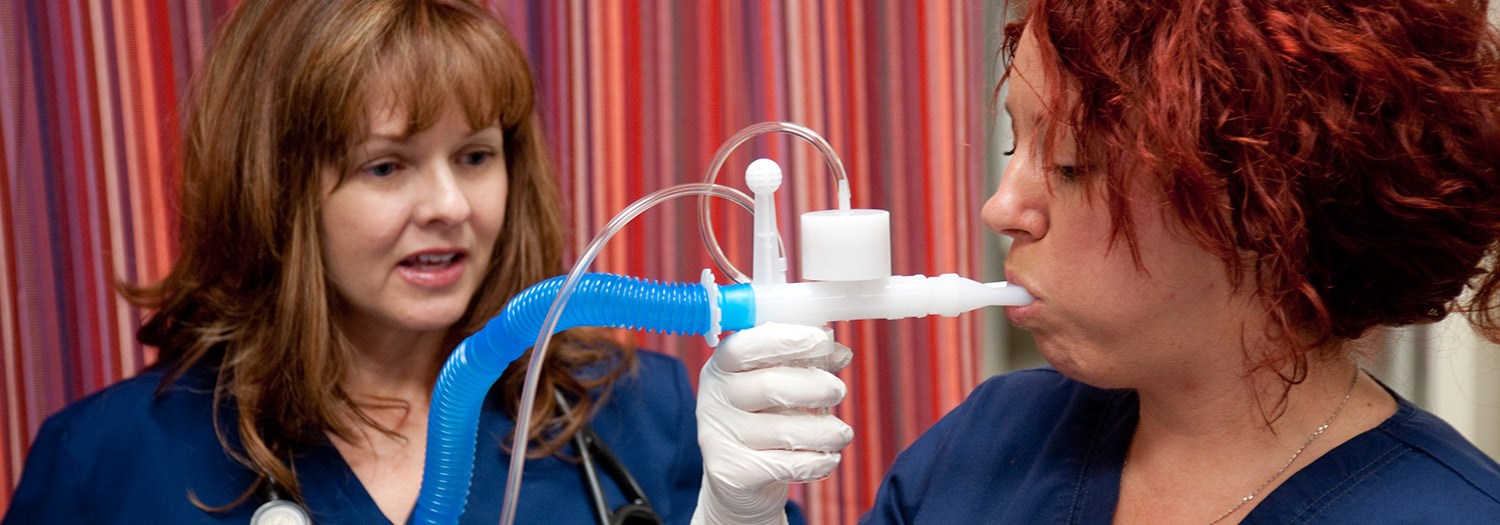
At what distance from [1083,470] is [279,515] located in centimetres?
87

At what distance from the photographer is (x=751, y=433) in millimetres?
1107

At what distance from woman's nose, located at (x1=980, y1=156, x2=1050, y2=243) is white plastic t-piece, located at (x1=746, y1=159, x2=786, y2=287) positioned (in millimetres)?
191

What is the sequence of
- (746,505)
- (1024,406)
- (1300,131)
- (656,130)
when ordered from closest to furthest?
(1300,131)
(746,505)
(1024,406)
(656,130)

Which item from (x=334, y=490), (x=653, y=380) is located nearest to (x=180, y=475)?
(x=334, y=490)

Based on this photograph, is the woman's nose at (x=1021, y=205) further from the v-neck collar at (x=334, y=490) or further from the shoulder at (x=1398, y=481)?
the v-neck collar at (x=334, y=490)

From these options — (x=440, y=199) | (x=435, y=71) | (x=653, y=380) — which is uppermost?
(x=435, y=71)

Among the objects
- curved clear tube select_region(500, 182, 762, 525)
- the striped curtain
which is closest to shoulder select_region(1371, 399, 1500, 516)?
curved clear tube select_region(500, 182, 762, 525)

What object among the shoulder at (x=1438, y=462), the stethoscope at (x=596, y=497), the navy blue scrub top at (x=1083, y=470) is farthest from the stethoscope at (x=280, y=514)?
the shoulder at (x=1438, y=462)

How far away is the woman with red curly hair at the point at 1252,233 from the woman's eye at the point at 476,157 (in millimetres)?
678

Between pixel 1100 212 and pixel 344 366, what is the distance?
3.19 ft

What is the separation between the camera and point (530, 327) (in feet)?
3.42

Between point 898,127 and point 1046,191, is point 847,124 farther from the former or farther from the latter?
point 1046,191

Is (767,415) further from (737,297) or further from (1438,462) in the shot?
(1438,462)

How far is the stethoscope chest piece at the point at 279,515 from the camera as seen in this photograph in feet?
4.50
